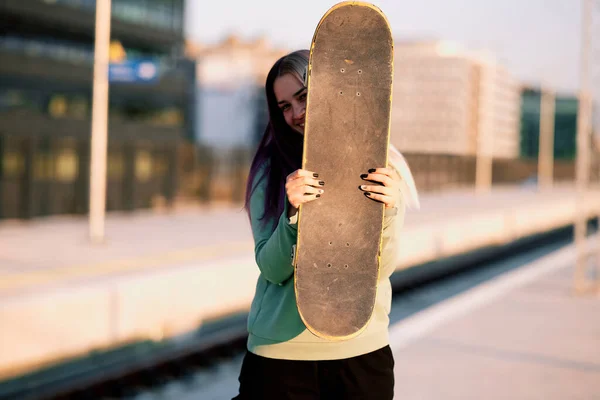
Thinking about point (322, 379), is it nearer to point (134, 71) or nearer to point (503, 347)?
point (503, 347)

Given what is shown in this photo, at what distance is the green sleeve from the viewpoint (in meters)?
2.39

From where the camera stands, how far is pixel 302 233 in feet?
7.78

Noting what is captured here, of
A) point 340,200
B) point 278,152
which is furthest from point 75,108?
point 340,200

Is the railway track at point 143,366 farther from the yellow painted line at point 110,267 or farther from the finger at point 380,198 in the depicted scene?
the finger at point 380,198

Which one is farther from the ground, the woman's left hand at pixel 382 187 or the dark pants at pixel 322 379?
the woman's left hand at pixel 382 187

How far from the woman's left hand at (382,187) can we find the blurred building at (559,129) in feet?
318

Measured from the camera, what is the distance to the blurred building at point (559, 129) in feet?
329

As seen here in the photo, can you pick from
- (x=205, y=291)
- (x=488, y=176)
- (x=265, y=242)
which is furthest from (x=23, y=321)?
(x=488, y=176)

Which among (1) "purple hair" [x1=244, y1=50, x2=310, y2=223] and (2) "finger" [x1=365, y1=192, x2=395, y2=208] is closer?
(2) "finger" [x1=365, y1=192, x2=395, y2=208]

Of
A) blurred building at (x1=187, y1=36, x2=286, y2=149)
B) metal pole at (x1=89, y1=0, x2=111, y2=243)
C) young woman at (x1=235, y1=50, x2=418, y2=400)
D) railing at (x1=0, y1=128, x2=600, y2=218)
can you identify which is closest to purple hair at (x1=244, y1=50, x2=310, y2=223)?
young woman at (x1=235, y1=50, x2=418, y2=400)

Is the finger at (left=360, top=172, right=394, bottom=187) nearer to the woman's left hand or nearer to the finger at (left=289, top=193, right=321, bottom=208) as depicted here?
the woman's left hand

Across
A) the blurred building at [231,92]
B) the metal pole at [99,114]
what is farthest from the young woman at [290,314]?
the blurred building at [231,92]

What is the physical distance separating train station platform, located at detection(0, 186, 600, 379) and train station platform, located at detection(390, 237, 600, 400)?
4070mm

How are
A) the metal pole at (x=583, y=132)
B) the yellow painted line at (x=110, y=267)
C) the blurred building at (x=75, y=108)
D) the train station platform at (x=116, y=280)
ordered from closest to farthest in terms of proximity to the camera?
the train station platform at (x=116, y=280) < the metal pole at (x=583, y=132) < the yellow painted line at (x=110, y=267) < the blurred building at (x=75, y=108)
